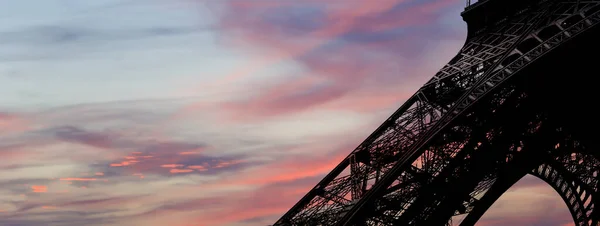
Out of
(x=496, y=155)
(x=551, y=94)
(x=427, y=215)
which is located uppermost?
(x=551, y=94)

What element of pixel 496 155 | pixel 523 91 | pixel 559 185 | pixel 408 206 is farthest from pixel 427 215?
pixel 559 185

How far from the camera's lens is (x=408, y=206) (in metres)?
38.4

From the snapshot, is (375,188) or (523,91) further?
(523,91)

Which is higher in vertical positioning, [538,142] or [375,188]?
[538,142]

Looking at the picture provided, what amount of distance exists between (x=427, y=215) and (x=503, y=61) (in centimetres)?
957

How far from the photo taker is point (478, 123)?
3719cm

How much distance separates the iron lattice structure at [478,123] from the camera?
111 ft

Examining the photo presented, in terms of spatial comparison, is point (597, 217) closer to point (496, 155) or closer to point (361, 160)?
point (496, 155)

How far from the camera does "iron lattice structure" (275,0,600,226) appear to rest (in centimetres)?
3384

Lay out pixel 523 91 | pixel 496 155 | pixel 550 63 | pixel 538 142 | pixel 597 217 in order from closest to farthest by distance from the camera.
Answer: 1. pixel 550 63
2. pixel 523 91
3. pixel 496 155
4. pixel 538 142
5. pixel 597 217

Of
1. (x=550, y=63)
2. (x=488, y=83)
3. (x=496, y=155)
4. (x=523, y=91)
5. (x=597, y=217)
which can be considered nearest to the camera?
(x=488, y=83)

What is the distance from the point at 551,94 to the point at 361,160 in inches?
406

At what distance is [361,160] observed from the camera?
40.4 m

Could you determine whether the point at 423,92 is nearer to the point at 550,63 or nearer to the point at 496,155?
the point at 496,155
